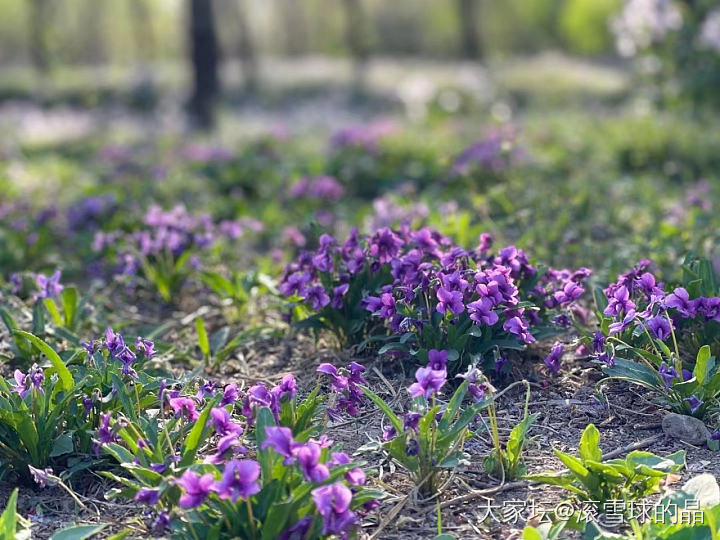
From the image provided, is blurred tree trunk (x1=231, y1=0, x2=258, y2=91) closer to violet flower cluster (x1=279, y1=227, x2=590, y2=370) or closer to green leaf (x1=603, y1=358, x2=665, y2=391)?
violet flower cluster (x1=279, y1=227, x2=590, y2=370)

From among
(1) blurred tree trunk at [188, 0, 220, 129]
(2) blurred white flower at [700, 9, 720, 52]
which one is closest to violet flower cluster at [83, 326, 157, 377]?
(2) blurred white flower at [700, 9, 720, 52]

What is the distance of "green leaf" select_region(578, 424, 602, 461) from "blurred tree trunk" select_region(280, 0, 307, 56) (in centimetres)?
4337

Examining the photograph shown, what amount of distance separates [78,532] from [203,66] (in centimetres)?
1035

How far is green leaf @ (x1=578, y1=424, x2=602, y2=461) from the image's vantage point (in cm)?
226

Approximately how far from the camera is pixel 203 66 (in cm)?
1163

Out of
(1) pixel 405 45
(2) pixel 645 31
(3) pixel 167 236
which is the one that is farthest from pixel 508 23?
(3) pixel 167 236

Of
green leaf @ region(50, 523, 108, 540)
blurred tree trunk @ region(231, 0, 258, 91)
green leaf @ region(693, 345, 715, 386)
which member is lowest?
green leaf @ region(50, 523, 108, 540)

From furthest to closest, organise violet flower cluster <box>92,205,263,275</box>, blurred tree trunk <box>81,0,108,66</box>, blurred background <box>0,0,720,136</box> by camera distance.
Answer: blurred tree trunk <box>81,0,108,66</box>
blurred background <box>0,0,720,136</box>
violet flower cluster <box>92,205,263,275</box>

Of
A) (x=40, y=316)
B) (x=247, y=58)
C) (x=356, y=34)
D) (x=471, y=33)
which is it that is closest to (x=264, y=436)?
(x=40, y=316)

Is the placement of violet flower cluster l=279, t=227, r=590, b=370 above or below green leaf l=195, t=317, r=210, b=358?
above

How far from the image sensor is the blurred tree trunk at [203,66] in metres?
11.5

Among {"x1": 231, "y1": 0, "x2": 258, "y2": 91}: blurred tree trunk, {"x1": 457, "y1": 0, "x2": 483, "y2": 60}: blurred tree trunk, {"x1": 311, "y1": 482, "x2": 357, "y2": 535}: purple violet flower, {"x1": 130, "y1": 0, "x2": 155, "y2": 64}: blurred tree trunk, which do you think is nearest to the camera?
{"x1": 311, "y1": 482, "x2": 357, "y2": 535}: purple violet flower

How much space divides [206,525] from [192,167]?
576cm

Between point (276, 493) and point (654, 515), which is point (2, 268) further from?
point (654, 515)
